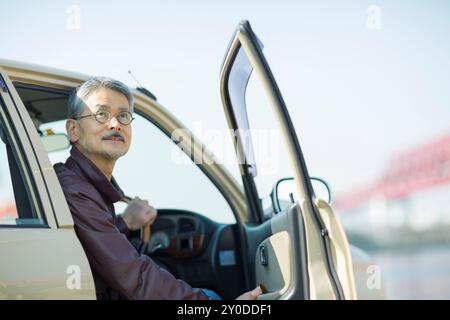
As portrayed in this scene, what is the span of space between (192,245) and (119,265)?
1309 mm

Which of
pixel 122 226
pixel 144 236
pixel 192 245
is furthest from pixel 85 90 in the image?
pixel 192 245

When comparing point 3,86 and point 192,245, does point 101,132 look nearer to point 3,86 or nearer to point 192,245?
point 3,86

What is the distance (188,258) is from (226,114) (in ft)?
3.22

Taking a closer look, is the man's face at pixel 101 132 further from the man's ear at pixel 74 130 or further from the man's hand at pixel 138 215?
the man's hand at pixel 138 215

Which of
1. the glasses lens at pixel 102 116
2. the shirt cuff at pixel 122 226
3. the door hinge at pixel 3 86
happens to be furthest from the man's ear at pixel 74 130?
the shirt cuff at pixel 122 226

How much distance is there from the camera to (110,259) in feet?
7.74

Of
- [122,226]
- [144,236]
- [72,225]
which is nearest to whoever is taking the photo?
[72,225]

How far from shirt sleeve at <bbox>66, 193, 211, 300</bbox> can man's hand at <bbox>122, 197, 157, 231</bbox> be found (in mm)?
1055

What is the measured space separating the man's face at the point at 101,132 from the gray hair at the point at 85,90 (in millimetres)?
23

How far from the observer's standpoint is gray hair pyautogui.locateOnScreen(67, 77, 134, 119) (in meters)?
2.79

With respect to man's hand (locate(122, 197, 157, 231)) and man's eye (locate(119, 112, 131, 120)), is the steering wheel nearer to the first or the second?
man's hand (locate(122, 197, 157, 231))

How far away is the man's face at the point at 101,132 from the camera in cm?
272

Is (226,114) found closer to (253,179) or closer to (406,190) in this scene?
(253,179)

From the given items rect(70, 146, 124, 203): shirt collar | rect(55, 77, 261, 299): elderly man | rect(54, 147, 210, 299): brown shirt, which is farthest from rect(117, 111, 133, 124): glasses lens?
rect(54, 147, 210, 299): brown shirt
